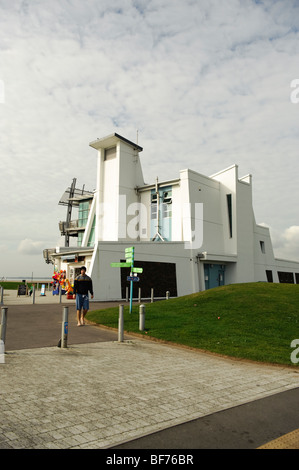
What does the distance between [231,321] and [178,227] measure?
70.2ft

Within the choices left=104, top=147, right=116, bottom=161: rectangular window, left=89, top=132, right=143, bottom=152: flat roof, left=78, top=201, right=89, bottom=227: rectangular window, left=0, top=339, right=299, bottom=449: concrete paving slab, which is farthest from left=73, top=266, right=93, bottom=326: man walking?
left=78, top=201, right=89, bottom=227: rectangular window

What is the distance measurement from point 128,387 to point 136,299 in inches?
795

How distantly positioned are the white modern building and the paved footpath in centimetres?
1855

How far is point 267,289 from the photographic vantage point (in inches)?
696

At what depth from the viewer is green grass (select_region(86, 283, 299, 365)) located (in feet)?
30.6

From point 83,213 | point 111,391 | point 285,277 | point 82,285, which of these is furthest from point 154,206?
point 111,391

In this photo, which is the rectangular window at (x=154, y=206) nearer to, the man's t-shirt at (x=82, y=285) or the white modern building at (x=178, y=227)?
the white modern building at (x=178, y=227)

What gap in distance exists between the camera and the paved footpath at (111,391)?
12.5 ft

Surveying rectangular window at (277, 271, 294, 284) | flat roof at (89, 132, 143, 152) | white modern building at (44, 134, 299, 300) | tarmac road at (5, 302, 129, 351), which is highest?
flat roof at (89, 132, 143, 152)

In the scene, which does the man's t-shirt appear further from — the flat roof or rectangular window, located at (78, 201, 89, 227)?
rectangular window, located at (78, 201, 89, 227)
